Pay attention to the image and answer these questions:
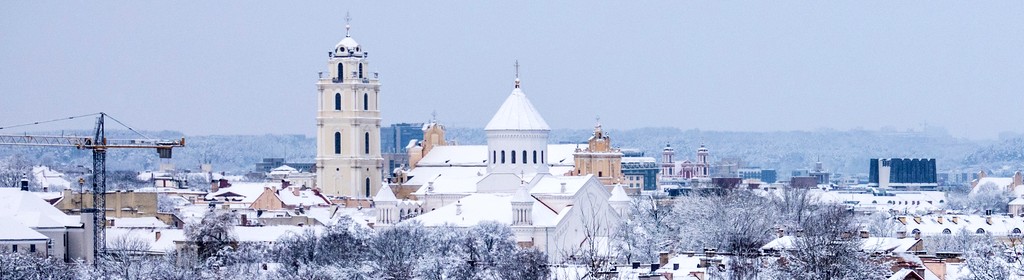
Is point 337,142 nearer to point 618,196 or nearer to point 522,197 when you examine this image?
point 618,196

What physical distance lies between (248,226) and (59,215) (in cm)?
1231

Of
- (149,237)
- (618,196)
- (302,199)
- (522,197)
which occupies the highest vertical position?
(522,197)

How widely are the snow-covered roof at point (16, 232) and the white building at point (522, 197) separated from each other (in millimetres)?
15263

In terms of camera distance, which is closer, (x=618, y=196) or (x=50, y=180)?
(x=618, y=196)

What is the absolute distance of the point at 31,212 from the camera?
68.8 metres

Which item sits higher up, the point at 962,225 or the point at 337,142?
the point at 337,142

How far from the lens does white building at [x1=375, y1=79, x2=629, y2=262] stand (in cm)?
8350

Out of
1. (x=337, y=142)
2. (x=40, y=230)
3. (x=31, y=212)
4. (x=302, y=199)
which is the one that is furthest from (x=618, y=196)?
(x=337, y=142)

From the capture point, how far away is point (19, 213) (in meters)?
68.4

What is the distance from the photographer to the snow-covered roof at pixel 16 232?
209ft

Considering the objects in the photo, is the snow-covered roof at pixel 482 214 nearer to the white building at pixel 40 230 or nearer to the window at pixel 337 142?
the white building at pixel 40 230

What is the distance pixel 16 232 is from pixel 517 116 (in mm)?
39298

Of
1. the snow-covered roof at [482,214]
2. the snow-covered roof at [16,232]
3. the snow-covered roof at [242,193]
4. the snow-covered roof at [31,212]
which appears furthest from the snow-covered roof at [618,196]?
the snow-covered roof at [242,193]

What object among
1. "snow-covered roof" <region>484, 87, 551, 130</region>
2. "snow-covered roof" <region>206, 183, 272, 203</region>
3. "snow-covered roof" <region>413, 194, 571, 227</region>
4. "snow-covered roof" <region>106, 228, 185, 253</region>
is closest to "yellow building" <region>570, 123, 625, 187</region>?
"snow-covered roof" <region>484, 87, 551, 130</region>
